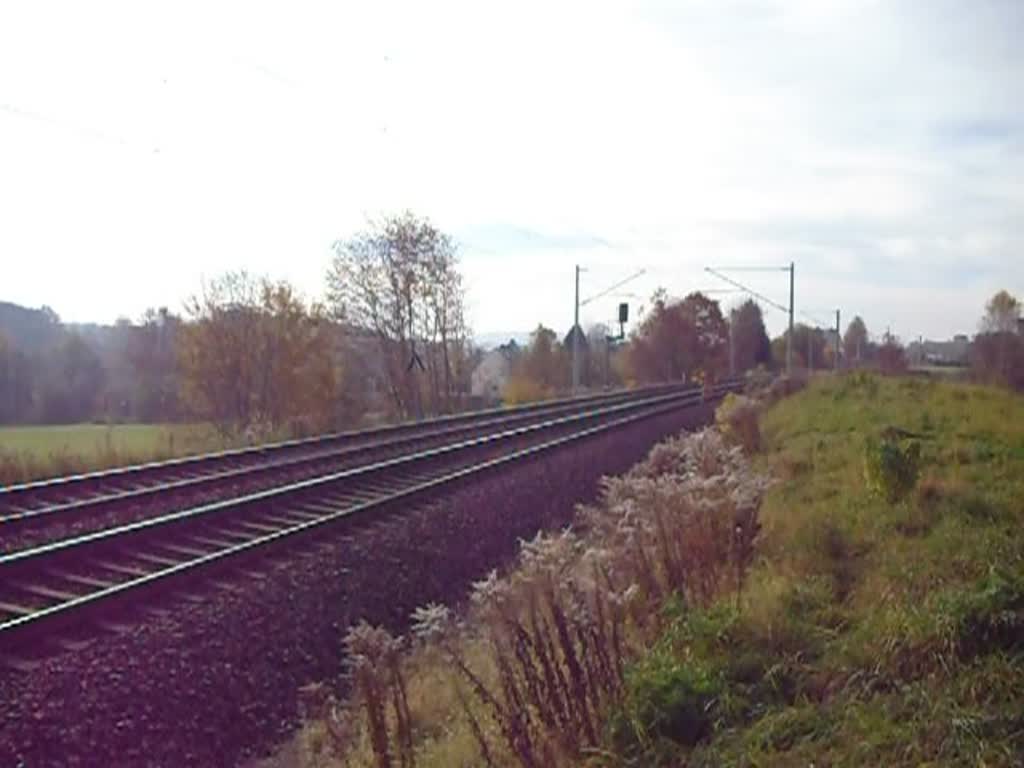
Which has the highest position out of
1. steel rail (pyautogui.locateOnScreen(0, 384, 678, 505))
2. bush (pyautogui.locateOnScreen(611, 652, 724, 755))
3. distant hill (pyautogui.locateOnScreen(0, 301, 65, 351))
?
distant hill (pyautogui.locateOnScreen(0, 301, 65, 351))

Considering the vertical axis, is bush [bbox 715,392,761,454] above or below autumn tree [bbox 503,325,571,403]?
below

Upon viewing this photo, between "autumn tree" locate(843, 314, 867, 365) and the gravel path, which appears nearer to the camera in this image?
the gravel path

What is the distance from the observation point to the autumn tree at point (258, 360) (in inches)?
1692

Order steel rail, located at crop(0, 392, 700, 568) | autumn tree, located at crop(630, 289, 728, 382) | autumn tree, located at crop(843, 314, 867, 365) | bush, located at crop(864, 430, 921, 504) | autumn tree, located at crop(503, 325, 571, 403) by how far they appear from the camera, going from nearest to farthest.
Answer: steel rail, located at crop(0, 392, 700, 568) → bush, located at crop(864, 430, 921, 504) → autumn tree, located at crop(503, 325, 571, 403) → autumn tree, located at crop(630, 289, 728, 382) → autumn tree, located at crop(843, 314, 867, 365)

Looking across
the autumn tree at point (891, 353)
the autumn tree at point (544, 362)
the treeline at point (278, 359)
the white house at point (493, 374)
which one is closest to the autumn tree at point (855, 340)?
the autumn tree at point (891, 353)

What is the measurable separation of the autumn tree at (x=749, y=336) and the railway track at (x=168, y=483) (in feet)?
287

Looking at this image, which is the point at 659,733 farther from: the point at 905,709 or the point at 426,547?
the point at 426,547

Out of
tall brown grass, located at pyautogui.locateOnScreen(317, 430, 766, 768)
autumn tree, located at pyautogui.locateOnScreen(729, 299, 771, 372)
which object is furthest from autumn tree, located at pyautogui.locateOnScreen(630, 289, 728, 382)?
tall brown grass, located at pyautogui.locateOnScreen(317, 430, 766, 768)

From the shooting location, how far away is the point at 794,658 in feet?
20.3

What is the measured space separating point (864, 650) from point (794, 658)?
0.42m

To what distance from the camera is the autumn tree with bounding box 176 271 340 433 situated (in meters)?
43.0

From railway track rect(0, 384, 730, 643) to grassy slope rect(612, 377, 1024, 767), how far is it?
419 centimetres

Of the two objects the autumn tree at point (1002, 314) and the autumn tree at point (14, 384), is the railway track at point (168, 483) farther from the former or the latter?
the autumn tree at point (1002, 314)

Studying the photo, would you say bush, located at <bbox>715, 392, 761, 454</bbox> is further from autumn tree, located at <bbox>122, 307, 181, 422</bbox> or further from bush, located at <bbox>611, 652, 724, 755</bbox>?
autumn tree, located at <bbox>122, 307, 181, 422</bbox>
